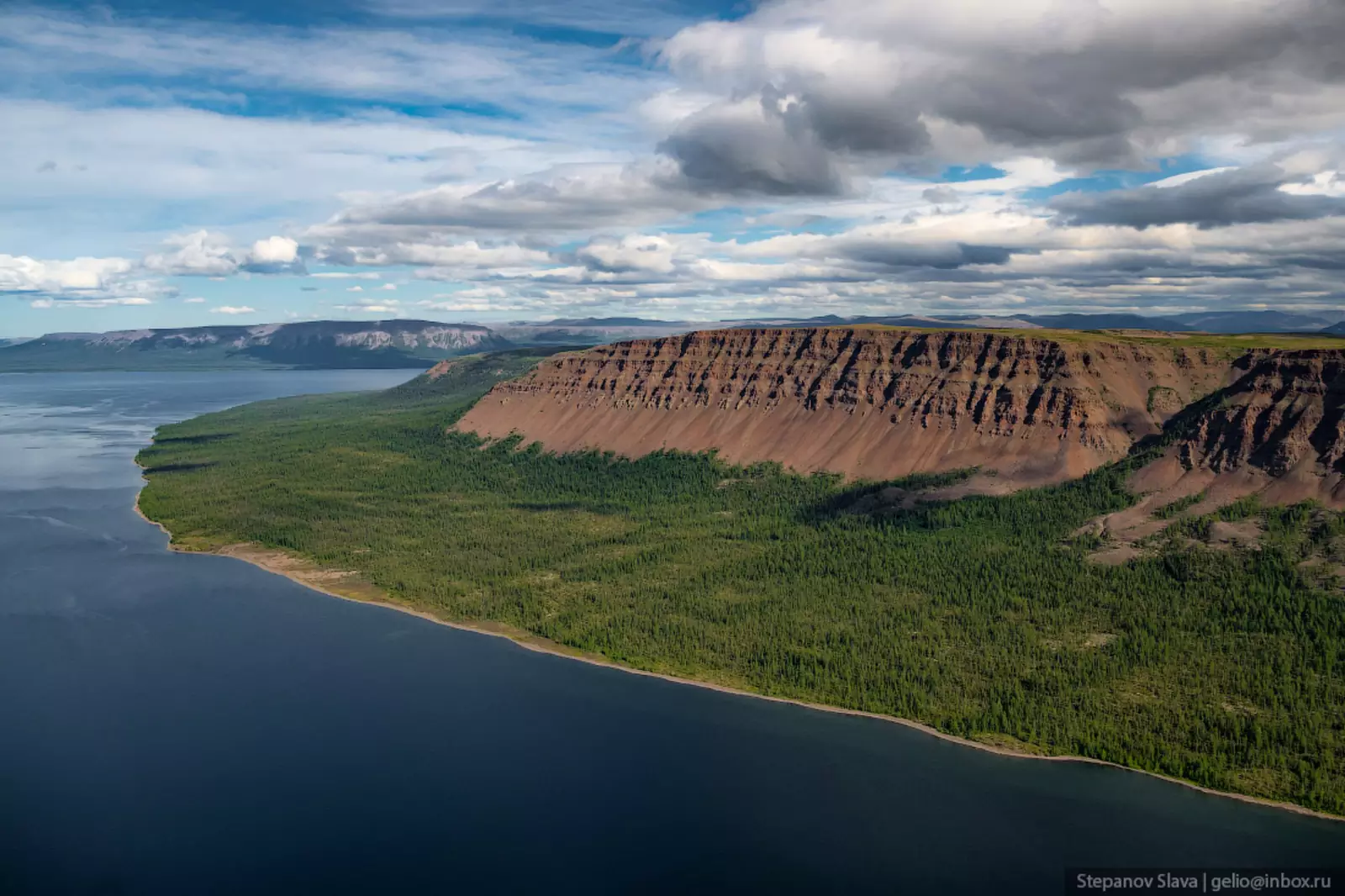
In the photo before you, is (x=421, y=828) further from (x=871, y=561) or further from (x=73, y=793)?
(x=871, y=561)

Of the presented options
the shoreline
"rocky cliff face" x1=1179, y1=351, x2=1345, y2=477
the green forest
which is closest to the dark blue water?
the shoreline

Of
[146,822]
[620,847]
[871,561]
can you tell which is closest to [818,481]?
[871,561]

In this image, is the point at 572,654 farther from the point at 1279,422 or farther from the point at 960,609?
the point at 1279,422

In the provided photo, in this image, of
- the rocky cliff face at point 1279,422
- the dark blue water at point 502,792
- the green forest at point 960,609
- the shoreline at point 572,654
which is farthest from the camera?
the rocky cliff face at point 1279,422

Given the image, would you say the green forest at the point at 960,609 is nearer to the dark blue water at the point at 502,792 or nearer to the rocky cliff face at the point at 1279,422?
the dark blue water at the point at 502,792

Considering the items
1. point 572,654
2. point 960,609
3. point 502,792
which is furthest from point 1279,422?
point 502,792

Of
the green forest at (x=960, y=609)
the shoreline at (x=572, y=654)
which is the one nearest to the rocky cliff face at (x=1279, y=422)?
the green forest at (x=960, y=609)

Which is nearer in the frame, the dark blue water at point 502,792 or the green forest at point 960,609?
the dark blue water at point 502,792
